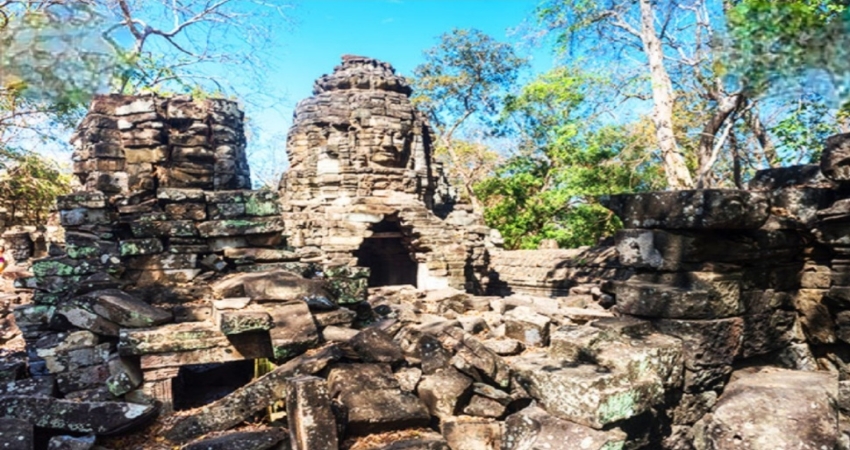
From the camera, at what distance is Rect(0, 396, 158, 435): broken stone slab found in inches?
139

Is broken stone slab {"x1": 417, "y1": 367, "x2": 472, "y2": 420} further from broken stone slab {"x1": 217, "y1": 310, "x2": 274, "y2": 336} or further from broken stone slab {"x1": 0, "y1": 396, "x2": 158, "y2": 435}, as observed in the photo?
broken stone slab {"x1": 0, "y1": 396, "x2": 158, "y2": 435}

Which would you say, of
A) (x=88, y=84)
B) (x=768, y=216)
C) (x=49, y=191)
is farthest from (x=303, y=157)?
(x=768, y=216)

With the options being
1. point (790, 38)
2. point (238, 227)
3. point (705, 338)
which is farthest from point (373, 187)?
point (705, 338)

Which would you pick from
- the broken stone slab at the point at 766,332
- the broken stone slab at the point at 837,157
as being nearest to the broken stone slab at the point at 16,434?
the broken stone slab at the point at 766,332

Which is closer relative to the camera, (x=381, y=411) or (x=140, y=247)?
(x=381, y=411)

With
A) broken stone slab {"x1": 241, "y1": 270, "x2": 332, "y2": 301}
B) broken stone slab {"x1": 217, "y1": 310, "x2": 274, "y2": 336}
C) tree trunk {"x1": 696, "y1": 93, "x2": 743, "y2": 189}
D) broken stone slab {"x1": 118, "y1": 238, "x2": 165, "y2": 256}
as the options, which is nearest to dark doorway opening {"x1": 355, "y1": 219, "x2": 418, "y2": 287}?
tree trunk {"x1": 696, "y1": 93, "x2": 743, "y2": 189}

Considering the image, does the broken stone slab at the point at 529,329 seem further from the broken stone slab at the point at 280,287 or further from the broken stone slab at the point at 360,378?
the broken stone slab at the point at 280,287

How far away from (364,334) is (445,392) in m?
0.89

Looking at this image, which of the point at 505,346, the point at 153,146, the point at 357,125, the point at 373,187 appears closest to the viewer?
the point at 505,346

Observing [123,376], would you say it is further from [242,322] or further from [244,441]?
[244,441]

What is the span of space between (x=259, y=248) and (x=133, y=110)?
222cm

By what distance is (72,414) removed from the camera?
3562 millimetres

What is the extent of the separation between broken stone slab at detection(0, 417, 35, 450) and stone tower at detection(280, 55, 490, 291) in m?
11.4

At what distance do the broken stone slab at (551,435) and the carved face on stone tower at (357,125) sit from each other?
1566 centimetres
